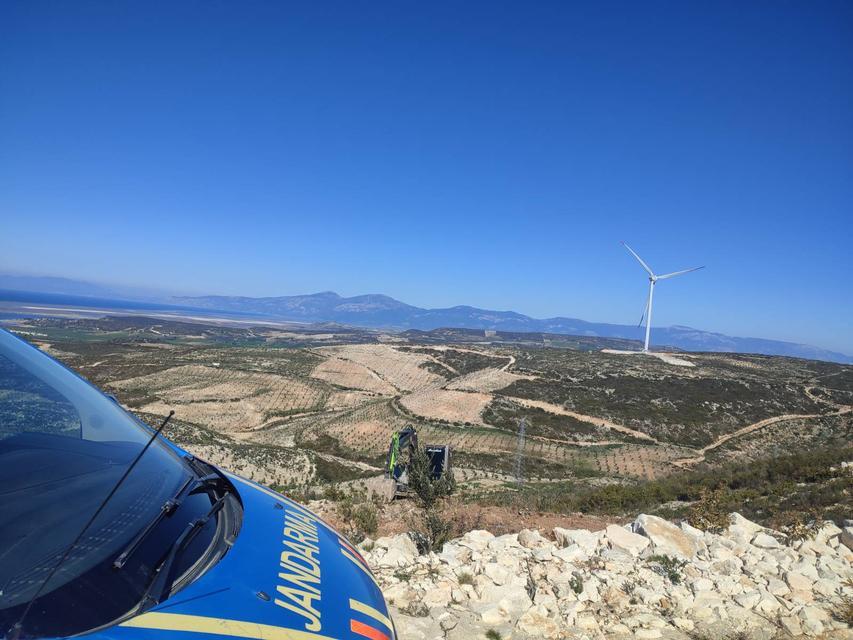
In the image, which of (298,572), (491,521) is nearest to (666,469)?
(491,521)

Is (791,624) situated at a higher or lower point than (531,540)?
higher

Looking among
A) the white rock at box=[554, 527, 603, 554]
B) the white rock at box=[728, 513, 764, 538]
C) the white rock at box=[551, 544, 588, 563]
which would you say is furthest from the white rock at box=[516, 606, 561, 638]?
the white rock at box=[728, 513, 764, 538]

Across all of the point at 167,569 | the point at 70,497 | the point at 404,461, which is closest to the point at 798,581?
the point at 167,569

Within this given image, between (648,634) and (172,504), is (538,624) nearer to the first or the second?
(648,634)

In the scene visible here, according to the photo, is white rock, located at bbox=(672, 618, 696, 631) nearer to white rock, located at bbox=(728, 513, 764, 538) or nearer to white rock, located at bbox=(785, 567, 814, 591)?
white rock, located at bbox=(785, 567, 814, 591)

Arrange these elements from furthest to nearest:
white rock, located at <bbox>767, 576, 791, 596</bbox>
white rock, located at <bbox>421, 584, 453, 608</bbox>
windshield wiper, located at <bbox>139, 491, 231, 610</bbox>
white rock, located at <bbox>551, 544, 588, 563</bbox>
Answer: white rock, located at <bbox>551, 544, 588, 563</bbox>
white rock, located at <bbox>767, 576, 791, 596</bbox>
white rock, located at <bbox>421, 584, 453, 608</bbox>
windshield wiper, located at <bbox>139, 491, 231, 610</bbox>

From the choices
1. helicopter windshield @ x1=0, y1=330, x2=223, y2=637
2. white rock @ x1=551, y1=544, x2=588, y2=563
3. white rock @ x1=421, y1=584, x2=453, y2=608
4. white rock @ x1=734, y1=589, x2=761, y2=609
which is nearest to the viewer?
helicopter windshield @ x1=0, y1=330, x2=223, y2=637

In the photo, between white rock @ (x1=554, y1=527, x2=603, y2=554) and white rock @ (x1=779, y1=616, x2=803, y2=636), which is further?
white rock @ (x1=554, y1=527, x2=603, y2=554)

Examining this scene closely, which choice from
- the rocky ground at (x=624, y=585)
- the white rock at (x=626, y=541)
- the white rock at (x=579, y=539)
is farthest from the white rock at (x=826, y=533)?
the white rock at (x=579, y=539)

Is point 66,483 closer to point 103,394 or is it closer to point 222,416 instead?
point 103,394
